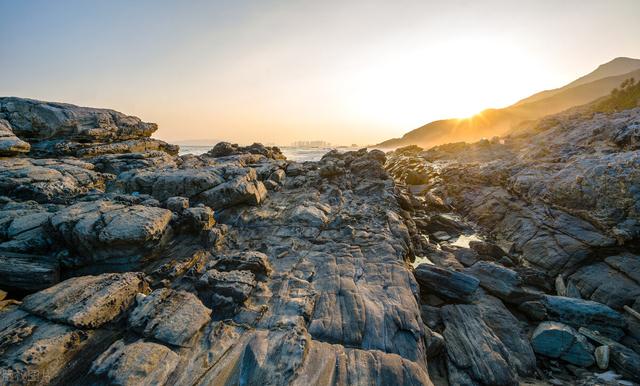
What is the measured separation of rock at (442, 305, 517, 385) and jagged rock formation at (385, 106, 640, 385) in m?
0.03

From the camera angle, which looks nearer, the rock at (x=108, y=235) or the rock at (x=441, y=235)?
the rock at (x=108, y=235)

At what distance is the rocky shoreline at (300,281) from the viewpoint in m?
5.77

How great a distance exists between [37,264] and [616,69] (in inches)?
12147

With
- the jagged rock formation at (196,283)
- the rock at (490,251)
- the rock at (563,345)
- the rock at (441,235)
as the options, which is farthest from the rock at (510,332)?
the rock at (441,235)

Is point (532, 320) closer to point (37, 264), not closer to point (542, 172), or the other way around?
point (542, 172)

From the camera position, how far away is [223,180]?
14.8 m

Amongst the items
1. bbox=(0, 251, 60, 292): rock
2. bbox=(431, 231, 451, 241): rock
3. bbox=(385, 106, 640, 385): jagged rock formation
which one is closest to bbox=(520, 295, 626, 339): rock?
bbox=(385, 106, 640, 385): jagged rock formation

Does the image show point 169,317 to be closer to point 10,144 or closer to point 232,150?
point 10,144

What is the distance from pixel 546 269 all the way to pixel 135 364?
51.8 ft

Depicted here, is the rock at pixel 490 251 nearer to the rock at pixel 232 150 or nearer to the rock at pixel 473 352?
the rock at pixel 473 352

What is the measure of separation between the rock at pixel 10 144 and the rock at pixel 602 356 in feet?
96.9

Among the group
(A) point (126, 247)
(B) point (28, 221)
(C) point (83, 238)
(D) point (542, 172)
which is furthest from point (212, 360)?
(D) point (542, 172)

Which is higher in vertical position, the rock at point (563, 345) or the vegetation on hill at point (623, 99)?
the vegetation on hill at point (623, 99)

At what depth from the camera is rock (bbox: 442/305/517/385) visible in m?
6.59
